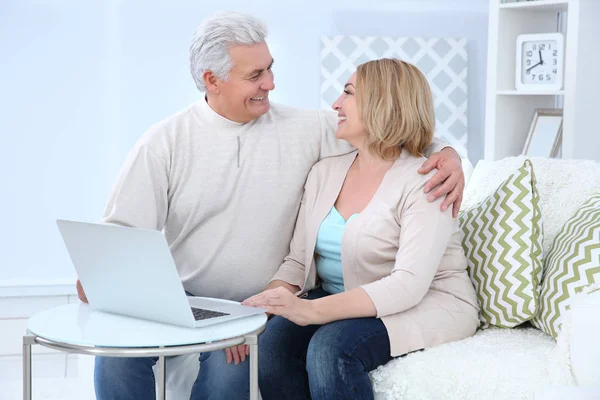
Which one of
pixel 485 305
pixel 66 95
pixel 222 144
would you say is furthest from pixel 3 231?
pixel 485 305

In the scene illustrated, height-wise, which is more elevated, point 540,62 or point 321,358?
point 540,62

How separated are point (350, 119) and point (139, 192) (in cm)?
56

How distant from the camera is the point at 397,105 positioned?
208cm

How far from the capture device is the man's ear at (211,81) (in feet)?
7.23

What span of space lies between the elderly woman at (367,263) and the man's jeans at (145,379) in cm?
7

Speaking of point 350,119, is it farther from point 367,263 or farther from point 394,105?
point 367,263

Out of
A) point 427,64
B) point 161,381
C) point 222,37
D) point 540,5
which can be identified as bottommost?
point 161,381

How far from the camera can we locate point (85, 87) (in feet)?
12.7

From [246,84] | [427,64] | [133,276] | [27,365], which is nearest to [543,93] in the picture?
[427,64]

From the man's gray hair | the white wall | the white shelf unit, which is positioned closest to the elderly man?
the man's gray hair

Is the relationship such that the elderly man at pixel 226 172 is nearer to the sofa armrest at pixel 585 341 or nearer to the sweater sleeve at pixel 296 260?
the sweater sleeve at pixel 296 260

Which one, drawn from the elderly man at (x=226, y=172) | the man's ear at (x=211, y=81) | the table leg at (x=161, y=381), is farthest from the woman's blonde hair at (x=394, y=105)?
the table leg at (x=161, y=381)

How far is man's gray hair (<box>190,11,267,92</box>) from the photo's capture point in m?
2.16

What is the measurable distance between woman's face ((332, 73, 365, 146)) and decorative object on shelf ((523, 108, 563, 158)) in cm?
151
